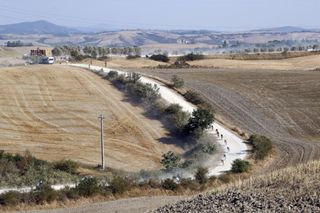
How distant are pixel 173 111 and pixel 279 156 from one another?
14.6m

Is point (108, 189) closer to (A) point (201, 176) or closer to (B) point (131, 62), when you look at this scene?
(A) point (201, 176)

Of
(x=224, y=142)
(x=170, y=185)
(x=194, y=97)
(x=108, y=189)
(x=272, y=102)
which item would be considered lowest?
(x=224, y=142)

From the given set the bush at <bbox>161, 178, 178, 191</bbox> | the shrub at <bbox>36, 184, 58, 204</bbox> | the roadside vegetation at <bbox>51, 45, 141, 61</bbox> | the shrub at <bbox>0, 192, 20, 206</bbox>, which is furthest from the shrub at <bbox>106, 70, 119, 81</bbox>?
the shrub at <bbox>0, 192, 20, 206</bbox>

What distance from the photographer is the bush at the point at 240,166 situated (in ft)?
126

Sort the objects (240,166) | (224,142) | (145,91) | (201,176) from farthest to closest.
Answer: (145,91), (224,142), (240,166), (201,176)

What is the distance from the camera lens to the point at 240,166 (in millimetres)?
38750

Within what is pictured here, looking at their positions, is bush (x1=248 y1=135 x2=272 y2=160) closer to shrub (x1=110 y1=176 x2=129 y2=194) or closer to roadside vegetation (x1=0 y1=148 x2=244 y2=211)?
roadside vegetation (x1=0 y1=148 x2=244 y2=211)

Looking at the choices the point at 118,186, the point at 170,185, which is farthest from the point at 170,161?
the point at 118,186

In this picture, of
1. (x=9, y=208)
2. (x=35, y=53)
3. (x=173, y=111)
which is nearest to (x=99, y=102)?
(x=173, y=111)

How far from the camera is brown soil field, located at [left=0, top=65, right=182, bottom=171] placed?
4681cm

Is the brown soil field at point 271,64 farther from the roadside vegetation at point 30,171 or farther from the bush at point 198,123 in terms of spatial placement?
the roadside vegetation at point 30,171

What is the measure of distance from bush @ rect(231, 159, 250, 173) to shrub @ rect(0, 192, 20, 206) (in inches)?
592

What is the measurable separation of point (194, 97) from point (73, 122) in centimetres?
1612

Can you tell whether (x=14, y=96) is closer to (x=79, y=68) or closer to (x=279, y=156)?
(x=79, y=68)
